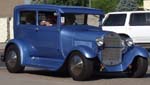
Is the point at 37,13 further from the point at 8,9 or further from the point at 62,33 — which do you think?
the point at 8,9

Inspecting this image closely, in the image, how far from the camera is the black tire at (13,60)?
15.8m

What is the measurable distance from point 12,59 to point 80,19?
2.26 metres

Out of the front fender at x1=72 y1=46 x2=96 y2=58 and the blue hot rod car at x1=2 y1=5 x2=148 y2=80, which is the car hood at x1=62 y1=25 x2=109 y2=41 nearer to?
the blue hot rod car at x1=2 y1=5 x2=148 y2=80

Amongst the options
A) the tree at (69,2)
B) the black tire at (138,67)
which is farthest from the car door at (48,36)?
the tree at (69,2)

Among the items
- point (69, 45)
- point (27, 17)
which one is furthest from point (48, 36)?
point (27, 17)

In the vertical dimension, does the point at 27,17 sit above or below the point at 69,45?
above

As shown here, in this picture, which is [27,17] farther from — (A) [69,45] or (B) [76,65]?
(B) [76,65]

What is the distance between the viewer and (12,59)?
1603 centimetres

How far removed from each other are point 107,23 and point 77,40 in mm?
11363

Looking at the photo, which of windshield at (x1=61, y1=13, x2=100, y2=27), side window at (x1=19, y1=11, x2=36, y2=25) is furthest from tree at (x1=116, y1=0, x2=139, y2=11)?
windshield at (x1=61, y1=13, x2=100, y2=27)

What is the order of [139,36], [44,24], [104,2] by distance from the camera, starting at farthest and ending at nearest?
[104,2], [139,36], [44,24]

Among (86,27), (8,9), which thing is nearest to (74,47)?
(86,27)

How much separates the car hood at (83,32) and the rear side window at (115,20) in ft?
33.8

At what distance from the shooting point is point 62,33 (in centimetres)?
1462
